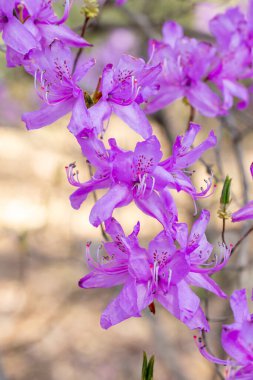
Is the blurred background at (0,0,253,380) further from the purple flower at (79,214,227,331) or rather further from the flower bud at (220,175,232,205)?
the purple flower at (79,214,227,331)

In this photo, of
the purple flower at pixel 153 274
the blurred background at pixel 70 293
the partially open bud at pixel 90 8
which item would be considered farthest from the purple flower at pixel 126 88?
the blurred background at pixel 70 293

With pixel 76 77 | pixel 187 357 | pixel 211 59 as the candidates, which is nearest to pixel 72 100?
pixel 76 77

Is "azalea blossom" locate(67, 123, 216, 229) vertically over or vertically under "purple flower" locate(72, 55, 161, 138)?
under

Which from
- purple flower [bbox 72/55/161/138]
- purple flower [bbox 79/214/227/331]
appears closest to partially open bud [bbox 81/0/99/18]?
purple flower [bbox 72/55/161/138]

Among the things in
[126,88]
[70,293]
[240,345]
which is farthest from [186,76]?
[70,293]

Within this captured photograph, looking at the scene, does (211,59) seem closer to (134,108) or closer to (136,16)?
(134,108)

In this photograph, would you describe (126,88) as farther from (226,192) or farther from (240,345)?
(240,345)
